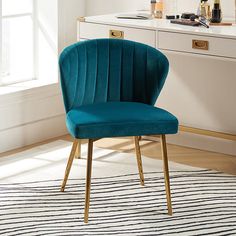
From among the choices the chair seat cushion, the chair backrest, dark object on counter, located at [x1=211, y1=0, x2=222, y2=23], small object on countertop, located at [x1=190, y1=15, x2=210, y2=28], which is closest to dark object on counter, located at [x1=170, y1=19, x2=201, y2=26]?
small object on countertop, located at [x1=190, y1=15, x2=210, y2=28]

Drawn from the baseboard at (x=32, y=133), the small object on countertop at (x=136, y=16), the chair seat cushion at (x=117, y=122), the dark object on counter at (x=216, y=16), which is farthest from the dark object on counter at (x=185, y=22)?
the baseboard at (x=32, y=133)

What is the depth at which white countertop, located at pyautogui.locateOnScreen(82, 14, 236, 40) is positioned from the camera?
4.21 metres

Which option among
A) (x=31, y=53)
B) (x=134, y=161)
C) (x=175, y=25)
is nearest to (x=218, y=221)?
(x=134, y=161)

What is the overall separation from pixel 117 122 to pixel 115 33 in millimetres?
1037

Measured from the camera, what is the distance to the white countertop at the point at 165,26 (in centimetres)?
421

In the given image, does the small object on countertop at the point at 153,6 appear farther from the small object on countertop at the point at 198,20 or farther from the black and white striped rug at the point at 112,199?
the black and white striped rug at the point at 112,199

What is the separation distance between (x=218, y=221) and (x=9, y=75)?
1.90m

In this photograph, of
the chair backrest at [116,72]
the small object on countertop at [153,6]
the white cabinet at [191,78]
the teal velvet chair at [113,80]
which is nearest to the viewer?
the teal velvet chair at [113,80]

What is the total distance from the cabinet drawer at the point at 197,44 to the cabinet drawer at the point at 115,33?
0.28 ft

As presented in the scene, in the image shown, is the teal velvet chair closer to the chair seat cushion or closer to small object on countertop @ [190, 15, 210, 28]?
the chair seat cushion

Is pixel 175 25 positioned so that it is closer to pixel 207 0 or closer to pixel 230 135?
pixel 207 0

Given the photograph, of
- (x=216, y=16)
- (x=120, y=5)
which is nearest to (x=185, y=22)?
(x=216, y=16)

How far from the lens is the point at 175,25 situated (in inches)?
177

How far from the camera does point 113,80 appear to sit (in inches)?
162
